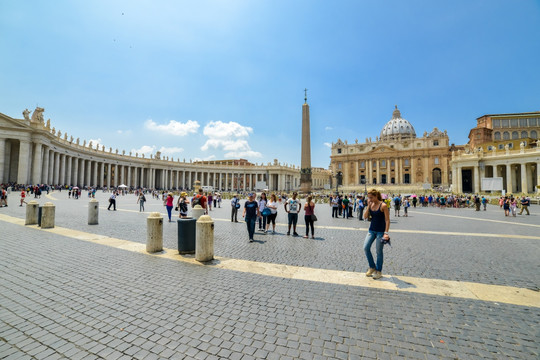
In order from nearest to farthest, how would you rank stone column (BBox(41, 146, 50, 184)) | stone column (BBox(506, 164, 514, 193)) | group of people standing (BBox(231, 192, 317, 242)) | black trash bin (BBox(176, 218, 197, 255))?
black trash bin (BBox(176, 218, 197, 255)) < group of people standing (BBox(231, 192, 317, 242)) < stone column (BBox(506, 164, 514, 193)) < stone column (BBox(41, 146, 50, 184))

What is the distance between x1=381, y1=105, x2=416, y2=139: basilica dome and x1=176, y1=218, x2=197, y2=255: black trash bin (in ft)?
346

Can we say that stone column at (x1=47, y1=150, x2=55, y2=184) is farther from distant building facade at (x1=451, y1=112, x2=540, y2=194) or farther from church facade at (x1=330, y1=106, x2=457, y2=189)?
distant building facade at (x1=451, y1=112, x2=540, y2=194)

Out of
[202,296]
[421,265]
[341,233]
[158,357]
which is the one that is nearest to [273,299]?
[202,296]

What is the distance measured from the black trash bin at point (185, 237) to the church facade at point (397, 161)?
71255 millimetres

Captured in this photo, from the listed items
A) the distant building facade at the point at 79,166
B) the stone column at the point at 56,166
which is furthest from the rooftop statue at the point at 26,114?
the stone column at the point at 56,166

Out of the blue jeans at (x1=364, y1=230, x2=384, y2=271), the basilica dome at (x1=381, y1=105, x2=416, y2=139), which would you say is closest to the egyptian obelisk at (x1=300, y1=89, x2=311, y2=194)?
the blue jeans at (x1=364, y1=230, x2=384, y2=271)

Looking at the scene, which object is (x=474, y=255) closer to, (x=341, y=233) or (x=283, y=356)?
Answer: (x=341, y=233)

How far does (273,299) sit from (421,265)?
3.81 metres

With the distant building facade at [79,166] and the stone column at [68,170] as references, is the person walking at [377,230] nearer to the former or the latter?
the distant building facade at [79,166]

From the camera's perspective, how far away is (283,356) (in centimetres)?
261

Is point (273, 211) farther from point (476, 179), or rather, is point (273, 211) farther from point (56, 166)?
point (56, 166)

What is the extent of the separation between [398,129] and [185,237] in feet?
361

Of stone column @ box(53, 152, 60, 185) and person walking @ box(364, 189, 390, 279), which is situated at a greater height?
stone column @ box(53, 152, 60, 185)

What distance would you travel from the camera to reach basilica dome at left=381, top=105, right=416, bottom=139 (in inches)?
3883
